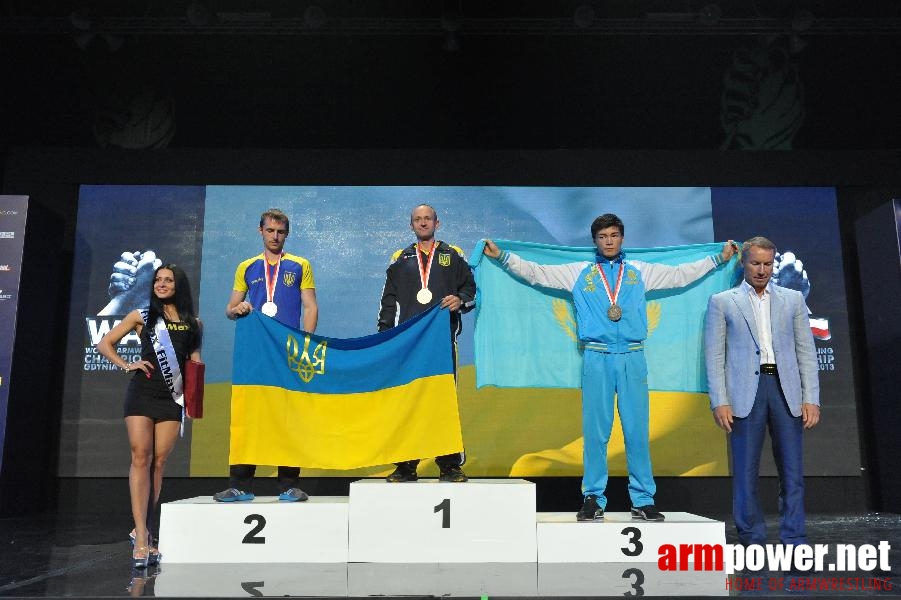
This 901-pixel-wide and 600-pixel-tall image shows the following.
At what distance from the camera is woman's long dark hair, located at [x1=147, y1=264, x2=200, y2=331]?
12.1 ft

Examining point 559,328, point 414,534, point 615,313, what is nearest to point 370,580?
point 414,534

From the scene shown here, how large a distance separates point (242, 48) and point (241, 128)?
2.26ft

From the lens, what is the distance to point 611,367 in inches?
145

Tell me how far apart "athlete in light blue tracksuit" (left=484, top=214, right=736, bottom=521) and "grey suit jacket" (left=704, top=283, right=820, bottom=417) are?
0.34 metres

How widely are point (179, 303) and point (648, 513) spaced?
2540 millimetres

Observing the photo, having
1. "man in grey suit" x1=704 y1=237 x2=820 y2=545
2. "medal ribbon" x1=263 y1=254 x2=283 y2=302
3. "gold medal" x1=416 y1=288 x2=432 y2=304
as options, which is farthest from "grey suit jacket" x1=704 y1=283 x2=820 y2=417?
"medal ribbon" x1=263 y1=254 x2=283 y2=302

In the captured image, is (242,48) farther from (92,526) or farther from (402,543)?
(402,543)

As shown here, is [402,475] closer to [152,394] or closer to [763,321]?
[152,394]

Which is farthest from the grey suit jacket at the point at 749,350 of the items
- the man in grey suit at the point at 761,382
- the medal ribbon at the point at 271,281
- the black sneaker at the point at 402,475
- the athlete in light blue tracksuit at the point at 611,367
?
the medal ribbon at the point at 271,281

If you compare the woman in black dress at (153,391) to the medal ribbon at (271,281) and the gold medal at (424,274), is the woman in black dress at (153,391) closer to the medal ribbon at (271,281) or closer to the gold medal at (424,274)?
the medal ribbon at (271,281)

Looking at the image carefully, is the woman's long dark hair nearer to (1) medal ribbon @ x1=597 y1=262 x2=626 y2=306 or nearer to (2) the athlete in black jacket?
(2) the athlete in black jacket

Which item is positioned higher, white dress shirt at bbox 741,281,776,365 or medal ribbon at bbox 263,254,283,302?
medal ribbon at bbox 263,254,283,302

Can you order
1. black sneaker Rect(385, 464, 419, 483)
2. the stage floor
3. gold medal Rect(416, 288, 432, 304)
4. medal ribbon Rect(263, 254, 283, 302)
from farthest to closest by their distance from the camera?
medal ribbon Rect(263, 254, 283, 302)
gold medal Rect(416, 288, 432, 304)
black sneaker Rect(385, 464, 419, 483)
the stage floor

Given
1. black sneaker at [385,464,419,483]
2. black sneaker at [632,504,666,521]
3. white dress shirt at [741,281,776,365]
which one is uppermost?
white dress shirt at [741,281,776,365]
